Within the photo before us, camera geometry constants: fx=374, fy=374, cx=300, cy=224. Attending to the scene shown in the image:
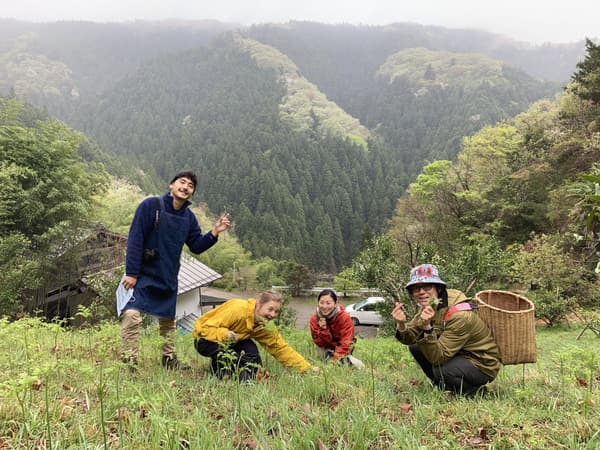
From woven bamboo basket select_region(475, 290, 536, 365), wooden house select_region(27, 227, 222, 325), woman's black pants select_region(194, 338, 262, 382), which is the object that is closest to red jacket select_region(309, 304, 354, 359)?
woman's black pants select_region(194, 338, 262, 382)

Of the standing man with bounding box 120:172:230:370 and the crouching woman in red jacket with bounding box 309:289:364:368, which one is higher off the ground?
the standing man with bounding box 120:172:230:370

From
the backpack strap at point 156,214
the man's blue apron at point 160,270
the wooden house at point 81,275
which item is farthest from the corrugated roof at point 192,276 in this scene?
the backpack strap at point 156,214

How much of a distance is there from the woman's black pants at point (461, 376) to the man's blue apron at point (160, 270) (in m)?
2.14

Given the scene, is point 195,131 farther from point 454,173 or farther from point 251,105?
point 454,173

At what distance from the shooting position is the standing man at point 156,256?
3.17m

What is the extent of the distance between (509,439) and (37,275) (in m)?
16.2

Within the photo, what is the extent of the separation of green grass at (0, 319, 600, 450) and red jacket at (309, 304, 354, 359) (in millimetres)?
1070

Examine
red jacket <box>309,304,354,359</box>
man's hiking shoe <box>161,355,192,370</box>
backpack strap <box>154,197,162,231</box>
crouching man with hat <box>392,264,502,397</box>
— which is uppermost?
backpack strap <box>154,197,162,231</box>

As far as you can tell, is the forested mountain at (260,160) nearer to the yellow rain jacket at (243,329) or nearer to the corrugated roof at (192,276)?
the corrugated roof at (192,276)

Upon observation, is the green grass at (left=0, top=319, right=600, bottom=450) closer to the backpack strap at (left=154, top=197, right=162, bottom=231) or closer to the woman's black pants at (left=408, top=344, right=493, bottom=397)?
the woman's black pants at (left=408, top=344, right=493, bottom=397)

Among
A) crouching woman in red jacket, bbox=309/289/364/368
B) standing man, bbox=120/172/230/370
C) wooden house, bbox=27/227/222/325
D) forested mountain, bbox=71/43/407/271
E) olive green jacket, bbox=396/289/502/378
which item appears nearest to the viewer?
olive green jacket, bbox=396/289/502/378

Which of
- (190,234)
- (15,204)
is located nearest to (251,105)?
(15,204)

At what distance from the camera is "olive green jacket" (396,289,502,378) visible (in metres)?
2.62


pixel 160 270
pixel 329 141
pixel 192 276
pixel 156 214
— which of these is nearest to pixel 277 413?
pixel 160 270
